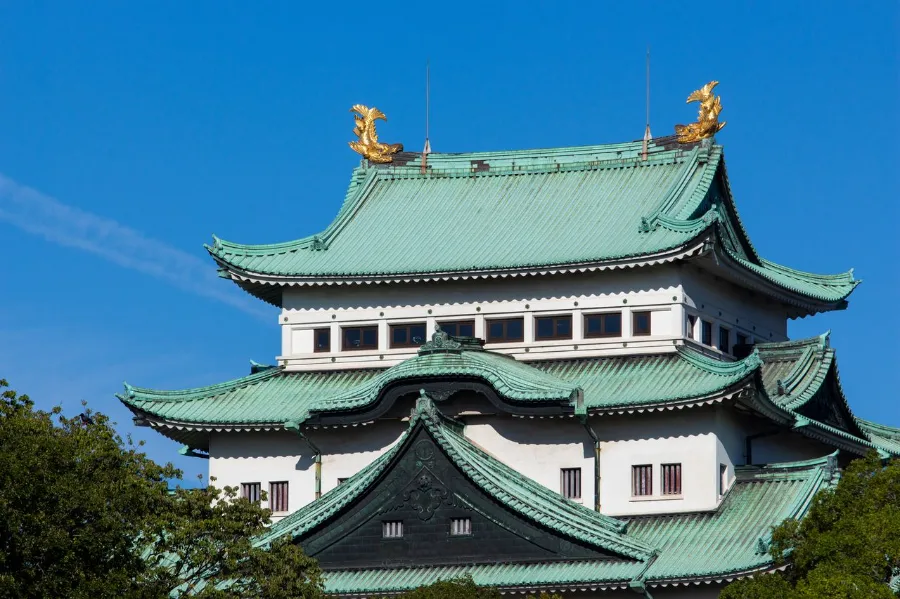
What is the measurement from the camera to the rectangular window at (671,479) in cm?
5753

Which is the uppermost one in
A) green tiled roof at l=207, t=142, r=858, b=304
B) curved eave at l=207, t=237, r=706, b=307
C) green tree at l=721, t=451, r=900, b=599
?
green tiled roof at l=207, t=142, r=858, b=304

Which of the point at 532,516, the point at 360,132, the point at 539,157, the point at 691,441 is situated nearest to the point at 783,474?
the point at 691,441

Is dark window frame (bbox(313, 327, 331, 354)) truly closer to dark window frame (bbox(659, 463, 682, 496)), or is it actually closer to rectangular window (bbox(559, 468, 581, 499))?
rectangular window (bbox(559, 468, 581, 499))

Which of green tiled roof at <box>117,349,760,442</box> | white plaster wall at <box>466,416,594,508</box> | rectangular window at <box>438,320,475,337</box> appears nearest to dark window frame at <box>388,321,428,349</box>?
rectangular window at <box>438,320,475,337</box>

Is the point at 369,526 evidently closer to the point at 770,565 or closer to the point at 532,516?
the point at 532,516

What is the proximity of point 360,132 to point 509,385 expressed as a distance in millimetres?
14526

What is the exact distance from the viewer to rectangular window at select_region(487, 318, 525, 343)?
62.1 meters

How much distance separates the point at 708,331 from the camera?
62844 millimetres

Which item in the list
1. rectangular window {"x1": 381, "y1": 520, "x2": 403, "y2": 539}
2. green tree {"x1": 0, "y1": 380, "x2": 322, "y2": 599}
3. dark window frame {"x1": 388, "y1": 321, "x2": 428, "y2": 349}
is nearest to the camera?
green tree {"x1": 0, "y1": 380, "x2": 322, "y2": 599}

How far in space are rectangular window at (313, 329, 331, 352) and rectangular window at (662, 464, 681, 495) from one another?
11.5 meters

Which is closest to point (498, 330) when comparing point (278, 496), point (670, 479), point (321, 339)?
point (321, 339)

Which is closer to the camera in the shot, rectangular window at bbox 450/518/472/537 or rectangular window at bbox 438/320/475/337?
rectangular window at bbox 450/518/472/537

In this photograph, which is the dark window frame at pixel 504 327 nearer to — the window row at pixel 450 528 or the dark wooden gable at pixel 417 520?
the dark wooden gable at pixel 417 520

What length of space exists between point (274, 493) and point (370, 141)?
517 inches
